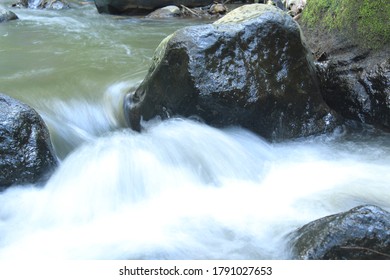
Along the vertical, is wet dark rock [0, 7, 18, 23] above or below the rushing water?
above

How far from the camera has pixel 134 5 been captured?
13.7 m

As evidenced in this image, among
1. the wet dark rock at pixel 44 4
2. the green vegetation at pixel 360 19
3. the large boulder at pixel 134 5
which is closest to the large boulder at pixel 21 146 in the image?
the green vegetation at pixel 360 19

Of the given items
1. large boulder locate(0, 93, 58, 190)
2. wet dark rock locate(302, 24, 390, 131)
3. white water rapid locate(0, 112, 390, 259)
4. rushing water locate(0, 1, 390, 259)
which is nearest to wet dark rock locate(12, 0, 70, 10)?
rushing water locate(0, 1, 390, 259)

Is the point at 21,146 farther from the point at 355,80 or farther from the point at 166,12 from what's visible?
the point at 166,12

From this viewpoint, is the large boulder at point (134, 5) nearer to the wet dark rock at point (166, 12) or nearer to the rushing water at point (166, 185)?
the wet dark rock at point (166, 12)

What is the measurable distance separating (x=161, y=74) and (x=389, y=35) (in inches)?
110

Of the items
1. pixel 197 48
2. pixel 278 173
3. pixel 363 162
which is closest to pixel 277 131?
pixel 278 173

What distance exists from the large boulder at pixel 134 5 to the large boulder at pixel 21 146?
10100 millimetres

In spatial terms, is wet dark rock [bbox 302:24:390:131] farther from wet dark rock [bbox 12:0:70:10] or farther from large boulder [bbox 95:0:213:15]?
wet dark rock [bbox 12:0:70:10]

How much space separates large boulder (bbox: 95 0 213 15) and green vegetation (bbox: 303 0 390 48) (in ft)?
27.3

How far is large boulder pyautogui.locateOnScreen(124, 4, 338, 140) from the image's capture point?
471cm

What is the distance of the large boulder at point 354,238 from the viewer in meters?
2.68

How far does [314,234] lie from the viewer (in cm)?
288

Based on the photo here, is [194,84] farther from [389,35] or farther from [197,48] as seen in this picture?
[389,35]
